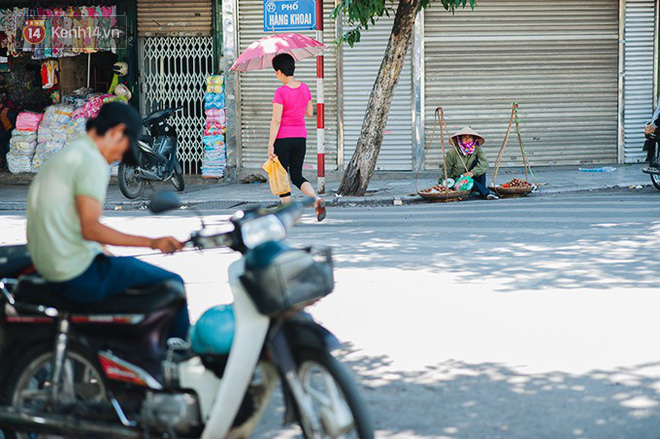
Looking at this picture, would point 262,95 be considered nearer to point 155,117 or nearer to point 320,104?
point 155,117

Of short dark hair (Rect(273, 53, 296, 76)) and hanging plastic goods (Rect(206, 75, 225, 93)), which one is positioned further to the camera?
hanging plastic goods (Rect(206, 75, 225, 93))

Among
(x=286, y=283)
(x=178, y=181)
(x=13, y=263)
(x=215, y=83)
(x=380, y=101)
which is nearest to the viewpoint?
(x=286, y=283)

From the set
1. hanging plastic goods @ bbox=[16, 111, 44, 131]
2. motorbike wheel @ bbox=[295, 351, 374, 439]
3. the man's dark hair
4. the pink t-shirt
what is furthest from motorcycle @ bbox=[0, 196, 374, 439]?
hanging plastic goods @ bbox=[16, 111, 44, 131]

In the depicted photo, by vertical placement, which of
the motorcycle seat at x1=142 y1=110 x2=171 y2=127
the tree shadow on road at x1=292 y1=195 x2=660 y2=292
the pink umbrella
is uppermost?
the pink umbrella

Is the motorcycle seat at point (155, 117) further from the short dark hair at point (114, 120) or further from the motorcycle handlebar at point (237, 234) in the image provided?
the motorcycle handlebar at point (237, 234)

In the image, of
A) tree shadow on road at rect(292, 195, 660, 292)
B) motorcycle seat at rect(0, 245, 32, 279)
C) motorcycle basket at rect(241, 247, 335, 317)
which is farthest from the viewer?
tree shadow on road at rect(292, 195, 660, 292)

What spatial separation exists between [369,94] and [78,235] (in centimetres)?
1401

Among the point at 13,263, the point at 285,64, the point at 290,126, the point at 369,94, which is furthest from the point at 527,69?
the point at 13,263

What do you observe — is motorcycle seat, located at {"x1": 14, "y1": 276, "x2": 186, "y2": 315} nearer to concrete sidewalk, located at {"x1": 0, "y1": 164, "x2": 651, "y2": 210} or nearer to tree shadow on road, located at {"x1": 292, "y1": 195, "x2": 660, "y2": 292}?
tree shadow on road, located at {"x1": 292, "y1": 195, "x2": 660, "y2": 292}

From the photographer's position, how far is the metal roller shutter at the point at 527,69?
1795cm

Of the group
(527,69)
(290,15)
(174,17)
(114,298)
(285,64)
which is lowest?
(114,298)

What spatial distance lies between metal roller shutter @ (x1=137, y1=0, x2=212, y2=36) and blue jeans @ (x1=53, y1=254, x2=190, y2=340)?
14465 mm

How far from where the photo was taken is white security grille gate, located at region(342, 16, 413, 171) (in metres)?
17.9

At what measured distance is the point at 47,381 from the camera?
435 cm
